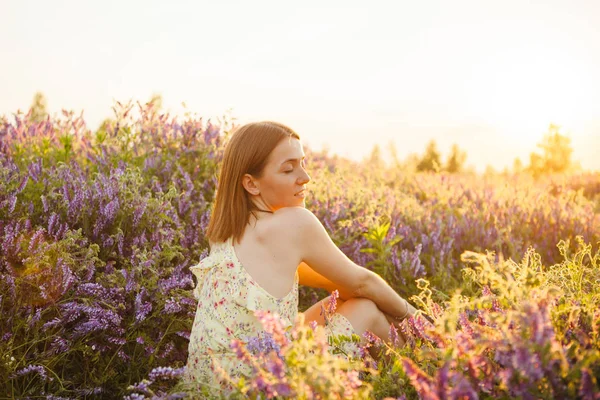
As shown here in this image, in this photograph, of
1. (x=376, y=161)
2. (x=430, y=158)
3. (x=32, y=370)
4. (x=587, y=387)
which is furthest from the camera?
(x=430, y=158)

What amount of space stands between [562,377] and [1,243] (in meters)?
2.82

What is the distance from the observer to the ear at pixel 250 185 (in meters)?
3.22

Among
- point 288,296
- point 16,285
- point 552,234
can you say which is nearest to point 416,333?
point 288,296

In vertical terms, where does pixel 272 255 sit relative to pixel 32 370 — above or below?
above

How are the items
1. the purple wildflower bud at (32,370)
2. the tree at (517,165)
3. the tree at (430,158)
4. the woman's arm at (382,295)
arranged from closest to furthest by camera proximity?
the purple wildflower bud at (32,370)
the woman's arm at (382,295)
the tree at (517,165)
the tree at (430,158)

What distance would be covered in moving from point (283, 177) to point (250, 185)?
0.65ft

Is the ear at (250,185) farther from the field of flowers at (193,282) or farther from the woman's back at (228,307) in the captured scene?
the field of flowers at (193,282)

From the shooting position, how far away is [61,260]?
3.06m

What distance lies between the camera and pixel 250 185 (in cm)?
323

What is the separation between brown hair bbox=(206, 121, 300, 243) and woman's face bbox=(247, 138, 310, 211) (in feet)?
0.12

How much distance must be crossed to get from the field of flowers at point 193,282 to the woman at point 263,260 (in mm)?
241

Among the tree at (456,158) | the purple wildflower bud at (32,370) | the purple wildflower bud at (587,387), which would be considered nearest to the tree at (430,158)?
the tree at (456,158)

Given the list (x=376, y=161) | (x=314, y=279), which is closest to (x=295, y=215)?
(x=314, y=279)

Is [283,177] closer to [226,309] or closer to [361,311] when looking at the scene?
[226,309]
